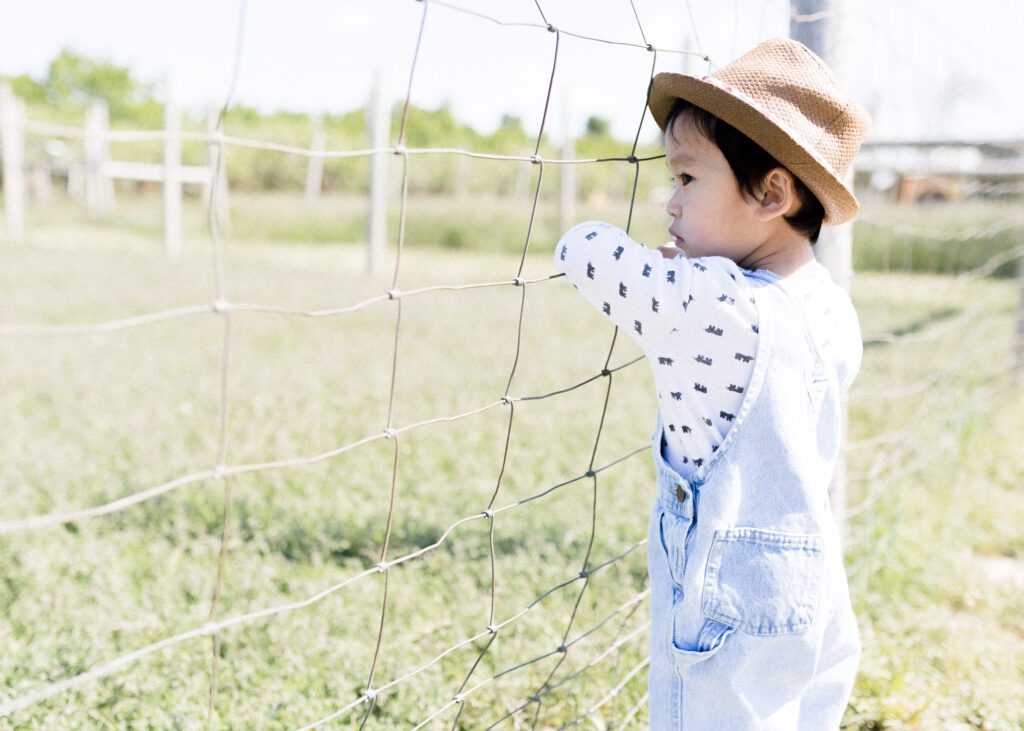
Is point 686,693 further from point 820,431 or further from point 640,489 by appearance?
point 640,489

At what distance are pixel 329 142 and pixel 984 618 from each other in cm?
2299

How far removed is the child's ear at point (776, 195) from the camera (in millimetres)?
1219

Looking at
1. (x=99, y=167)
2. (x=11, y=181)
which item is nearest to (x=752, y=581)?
(x=11, y=181)

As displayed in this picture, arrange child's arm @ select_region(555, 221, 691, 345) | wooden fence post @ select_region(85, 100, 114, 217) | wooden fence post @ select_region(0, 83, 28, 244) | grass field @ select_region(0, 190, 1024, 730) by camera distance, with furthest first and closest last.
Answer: wooden fence post @ select_region(85, 100, 114, 217)
wooden fence post @ select_region(0, 83, 28, 244)
grass field @ select_region(0, 190, 1024, 730)
child's arm @ select_region(555, 221, 691, 345)

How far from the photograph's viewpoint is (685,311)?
3.74 ft

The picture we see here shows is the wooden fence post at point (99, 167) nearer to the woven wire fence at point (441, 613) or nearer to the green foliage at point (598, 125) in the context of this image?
the woven wire fence at point (441, 613)

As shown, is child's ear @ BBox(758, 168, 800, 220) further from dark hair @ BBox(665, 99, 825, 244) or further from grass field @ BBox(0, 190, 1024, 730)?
grass field @ BBox(0, 190, 1024, 730)

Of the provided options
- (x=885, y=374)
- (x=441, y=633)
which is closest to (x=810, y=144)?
(x=441, y=633)

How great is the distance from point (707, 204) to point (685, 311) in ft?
0.59

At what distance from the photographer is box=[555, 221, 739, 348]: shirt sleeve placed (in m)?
1.13

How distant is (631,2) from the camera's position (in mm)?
1489

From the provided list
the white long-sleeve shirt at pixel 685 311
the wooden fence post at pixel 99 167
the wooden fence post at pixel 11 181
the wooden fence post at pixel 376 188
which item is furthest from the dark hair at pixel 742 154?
the wooden fence post at pixel 99 167

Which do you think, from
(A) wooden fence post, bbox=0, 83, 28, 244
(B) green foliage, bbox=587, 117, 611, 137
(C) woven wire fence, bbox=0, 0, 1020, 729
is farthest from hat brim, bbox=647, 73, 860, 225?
(B) green foliage, bbox=587, 117, 611, 137

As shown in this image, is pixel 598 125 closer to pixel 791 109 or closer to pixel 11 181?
pixel 11 181
